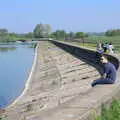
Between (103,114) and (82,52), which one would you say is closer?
(103,114)

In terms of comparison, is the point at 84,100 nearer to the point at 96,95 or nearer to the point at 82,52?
the point at 96,95

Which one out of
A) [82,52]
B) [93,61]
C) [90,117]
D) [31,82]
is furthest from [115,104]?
[82,52]

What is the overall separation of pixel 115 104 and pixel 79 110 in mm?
856

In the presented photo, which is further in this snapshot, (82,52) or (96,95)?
(82,52)

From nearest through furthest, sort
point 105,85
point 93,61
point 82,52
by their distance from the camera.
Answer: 1. point 105,85
2. point 93,61
3. point 82,52

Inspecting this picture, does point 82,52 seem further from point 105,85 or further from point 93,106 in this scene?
point 93,106

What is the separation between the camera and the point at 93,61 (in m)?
34.2

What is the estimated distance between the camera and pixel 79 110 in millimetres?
7531

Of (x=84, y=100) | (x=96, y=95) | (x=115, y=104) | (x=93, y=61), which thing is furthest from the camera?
(x=93, y=61)

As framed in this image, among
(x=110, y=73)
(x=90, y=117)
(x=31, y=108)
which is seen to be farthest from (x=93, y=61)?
Answer: (x=90, y=117)

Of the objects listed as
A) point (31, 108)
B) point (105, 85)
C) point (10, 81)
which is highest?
point (105, 85)

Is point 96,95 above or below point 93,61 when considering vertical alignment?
above

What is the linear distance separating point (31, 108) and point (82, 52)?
2622 cm

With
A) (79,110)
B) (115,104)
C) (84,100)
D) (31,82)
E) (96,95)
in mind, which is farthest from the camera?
(31,82)
